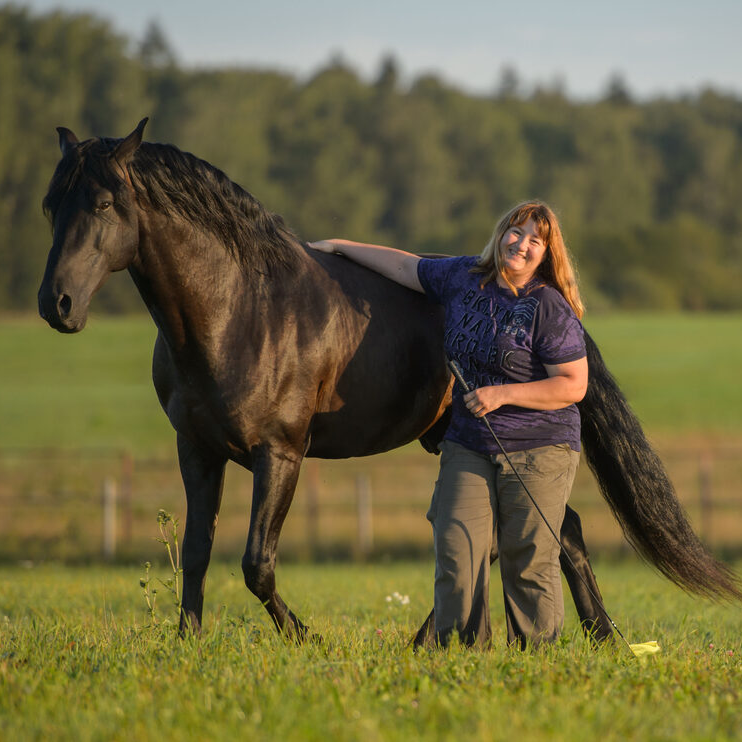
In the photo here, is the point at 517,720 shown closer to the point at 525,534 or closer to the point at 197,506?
the point at 525,534

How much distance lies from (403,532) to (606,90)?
3466 inches

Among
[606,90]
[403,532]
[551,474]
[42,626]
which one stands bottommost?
[403,532]

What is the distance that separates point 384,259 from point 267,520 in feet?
5.00

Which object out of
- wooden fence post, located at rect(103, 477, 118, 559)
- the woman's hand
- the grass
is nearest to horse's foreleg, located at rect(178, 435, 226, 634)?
the grass

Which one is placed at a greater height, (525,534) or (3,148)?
(3,148)

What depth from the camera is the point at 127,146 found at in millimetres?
4410

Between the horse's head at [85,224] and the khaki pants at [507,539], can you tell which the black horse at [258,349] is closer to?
the horse's head at [85,224]

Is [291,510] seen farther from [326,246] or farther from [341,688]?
[341,688]

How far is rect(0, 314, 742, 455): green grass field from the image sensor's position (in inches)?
1105

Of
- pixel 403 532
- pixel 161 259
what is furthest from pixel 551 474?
pixel 403 532

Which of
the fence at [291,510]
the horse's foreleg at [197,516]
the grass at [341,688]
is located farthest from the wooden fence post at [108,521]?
the horse's foreleg at [197,516]

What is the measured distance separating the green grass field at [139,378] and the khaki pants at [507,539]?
1839 centimetres

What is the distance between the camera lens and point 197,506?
16.3 feet

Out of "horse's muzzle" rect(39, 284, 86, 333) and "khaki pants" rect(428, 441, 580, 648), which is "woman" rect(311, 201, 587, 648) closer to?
"khaki pants" rect(428, 441, 580, 648)
